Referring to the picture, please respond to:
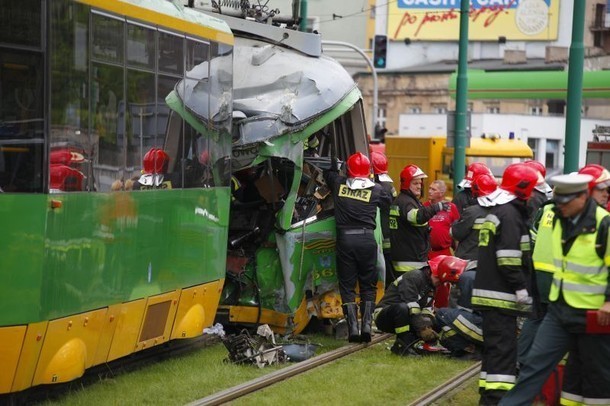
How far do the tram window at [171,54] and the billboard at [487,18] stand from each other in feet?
183

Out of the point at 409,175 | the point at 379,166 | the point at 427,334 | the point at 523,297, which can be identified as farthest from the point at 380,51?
the point at 523,297

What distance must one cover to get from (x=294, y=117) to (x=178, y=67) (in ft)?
7.63

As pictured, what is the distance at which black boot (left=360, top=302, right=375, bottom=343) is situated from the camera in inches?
564

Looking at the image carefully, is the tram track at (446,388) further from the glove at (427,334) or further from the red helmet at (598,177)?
the red helmet at (598,177)

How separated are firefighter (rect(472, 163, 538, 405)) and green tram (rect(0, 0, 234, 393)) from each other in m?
2.94

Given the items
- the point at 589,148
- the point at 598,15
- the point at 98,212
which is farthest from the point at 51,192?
the point at 598,15

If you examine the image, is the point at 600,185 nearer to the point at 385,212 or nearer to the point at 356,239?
the point at 356,239

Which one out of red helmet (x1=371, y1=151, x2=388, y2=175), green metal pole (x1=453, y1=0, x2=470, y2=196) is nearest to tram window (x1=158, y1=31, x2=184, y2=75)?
red helmet (x1=371, y1=151, x2=388, y2=175)

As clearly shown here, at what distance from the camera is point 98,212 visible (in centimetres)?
1027

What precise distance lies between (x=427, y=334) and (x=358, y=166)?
2011mm

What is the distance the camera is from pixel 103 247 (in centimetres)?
1040

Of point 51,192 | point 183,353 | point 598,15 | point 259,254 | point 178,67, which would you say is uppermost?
point 598,15

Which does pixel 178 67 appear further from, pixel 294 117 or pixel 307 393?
pixel 307 393

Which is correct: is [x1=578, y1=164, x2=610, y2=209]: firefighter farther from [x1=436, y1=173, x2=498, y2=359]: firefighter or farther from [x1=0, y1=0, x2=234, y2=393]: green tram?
[x1=0, y1=0, x2=234, y2=393]: green tram
